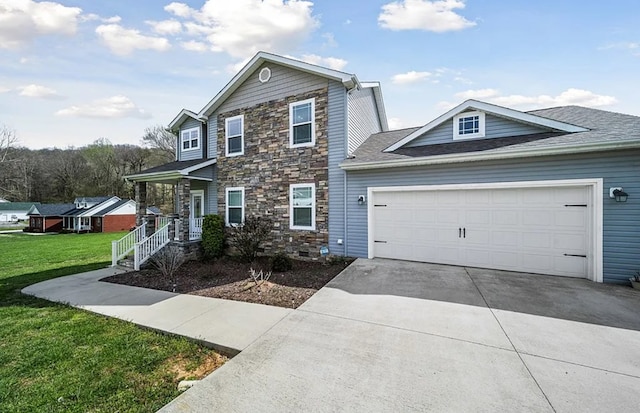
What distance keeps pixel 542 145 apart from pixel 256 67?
934 centimetres

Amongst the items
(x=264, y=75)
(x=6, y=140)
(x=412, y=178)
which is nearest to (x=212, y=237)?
(x=264, y=75)

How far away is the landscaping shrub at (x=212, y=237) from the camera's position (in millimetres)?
10156

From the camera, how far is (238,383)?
273 cm

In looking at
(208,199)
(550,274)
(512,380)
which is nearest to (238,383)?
(512,380)

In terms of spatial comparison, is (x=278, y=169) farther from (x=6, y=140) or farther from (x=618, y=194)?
(x=6, y=140)

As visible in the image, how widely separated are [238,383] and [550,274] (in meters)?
7.42

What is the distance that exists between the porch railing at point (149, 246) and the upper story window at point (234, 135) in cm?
384

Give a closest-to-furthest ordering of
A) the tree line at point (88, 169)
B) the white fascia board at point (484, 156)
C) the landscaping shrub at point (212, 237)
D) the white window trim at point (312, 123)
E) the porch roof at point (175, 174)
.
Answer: the white fascia board at point (484, 156)
the white window trim at point (312, 123)
the porch roof at point (175, 174)
the landscaping shrub at point (212, 237)
the tree line at point (88, 169)

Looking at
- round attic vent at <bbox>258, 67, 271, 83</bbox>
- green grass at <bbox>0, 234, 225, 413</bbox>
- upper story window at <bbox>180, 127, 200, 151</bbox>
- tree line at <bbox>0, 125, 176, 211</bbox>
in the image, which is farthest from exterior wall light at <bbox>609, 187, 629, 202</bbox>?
tree line at <bbox>0, 125, 176, 211</bbox>

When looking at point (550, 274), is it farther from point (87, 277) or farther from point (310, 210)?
point (87, 277)

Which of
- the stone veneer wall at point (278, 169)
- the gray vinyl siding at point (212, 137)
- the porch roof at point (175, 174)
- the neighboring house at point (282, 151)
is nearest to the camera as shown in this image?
the neighboring house at point (282, 151)

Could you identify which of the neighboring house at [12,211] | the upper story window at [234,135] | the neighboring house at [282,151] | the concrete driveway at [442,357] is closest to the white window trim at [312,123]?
the neighboring house at [282,151]

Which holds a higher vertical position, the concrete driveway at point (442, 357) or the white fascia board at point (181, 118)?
the white fascia board at point (181, 118)

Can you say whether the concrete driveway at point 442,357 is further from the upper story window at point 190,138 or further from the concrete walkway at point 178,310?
the upper story window at point 190,138
